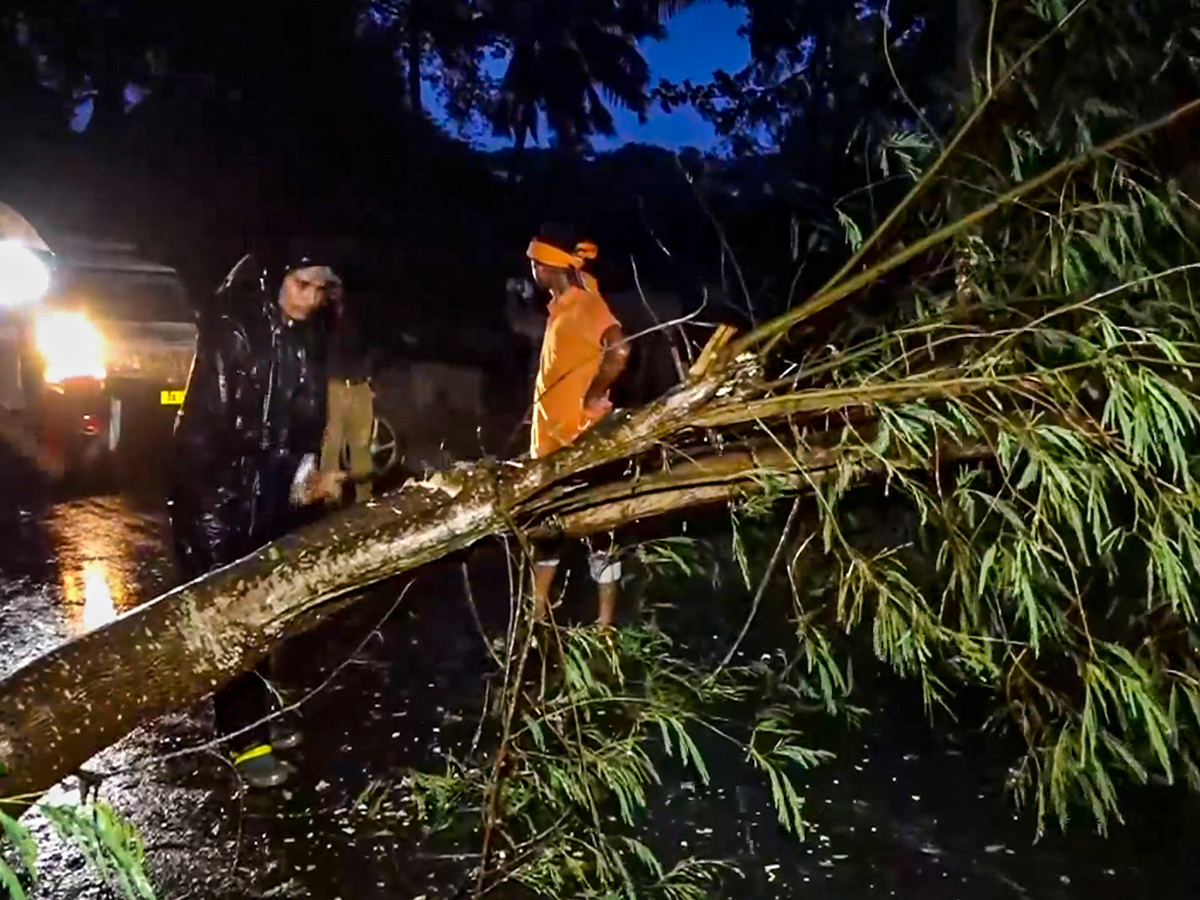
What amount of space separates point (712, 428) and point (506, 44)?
15896mm

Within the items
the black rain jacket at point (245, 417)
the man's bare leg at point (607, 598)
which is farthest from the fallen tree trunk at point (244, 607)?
the man's bare leg at point (607, 598)

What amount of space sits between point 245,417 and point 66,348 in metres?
7.44

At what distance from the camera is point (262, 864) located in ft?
11.8

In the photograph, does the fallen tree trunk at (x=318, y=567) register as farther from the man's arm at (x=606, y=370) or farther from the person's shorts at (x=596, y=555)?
the man's arm at (x=606, y=370)

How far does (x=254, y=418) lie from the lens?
4.29 m

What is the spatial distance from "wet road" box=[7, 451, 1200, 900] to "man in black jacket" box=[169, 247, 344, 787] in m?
0.32

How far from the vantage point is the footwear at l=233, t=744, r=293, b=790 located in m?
4.11

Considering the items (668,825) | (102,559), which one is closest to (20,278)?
(102,559)

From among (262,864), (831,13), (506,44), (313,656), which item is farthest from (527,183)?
(262,864)

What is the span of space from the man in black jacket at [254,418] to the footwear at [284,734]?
0.08 m

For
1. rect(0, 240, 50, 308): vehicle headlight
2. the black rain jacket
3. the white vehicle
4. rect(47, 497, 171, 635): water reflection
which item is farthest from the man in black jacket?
rect(0, 240, 50, 308): vehicle headlight

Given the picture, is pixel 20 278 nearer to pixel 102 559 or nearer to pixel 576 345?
pixel 102 559

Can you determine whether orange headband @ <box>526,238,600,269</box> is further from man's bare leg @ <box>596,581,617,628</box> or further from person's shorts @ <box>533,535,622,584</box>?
man's bare leg @ <box>596,581,617,628</box>

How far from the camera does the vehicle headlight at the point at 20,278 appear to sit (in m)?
11.1
